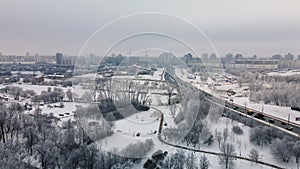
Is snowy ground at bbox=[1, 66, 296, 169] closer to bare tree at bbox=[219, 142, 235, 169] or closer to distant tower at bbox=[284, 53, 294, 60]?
bare tree at bbox=[219, 142, 235, 169]

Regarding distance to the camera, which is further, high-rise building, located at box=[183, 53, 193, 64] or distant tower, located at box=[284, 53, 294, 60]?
distant tower, located at box=[284, 53, 294, 60]

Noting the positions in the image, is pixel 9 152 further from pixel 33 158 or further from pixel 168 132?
pixel 168 132

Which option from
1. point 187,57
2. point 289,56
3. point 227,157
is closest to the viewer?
point 187,57

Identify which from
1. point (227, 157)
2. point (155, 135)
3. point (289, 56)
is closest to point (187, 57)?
point (155, 135)

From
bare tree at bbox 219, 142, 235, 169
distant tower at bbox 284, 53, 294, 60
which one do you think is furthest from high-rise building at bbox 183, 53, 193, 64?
distant tower at bbox 284, 53, 294, 60

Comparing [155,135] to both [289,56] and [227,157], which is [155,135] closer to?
[227,157]

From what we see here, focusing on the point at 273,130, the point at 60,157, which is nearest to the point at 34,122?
the point at 60,157

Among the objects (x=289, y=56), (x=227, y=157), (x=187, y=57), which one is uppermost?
(x=289, y=56)

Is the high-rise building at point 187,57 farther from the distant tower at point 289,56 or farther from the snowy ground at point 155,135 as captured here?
the distant tower at point 289,56

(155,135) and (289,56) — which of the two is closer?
(155,135)

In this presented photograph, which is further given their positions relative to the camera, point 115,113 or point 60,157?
point 60,157

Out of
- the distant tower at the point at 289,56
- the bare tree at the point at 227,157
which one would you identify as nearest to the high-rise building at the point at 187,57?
the bare tree at the point at 227,157
